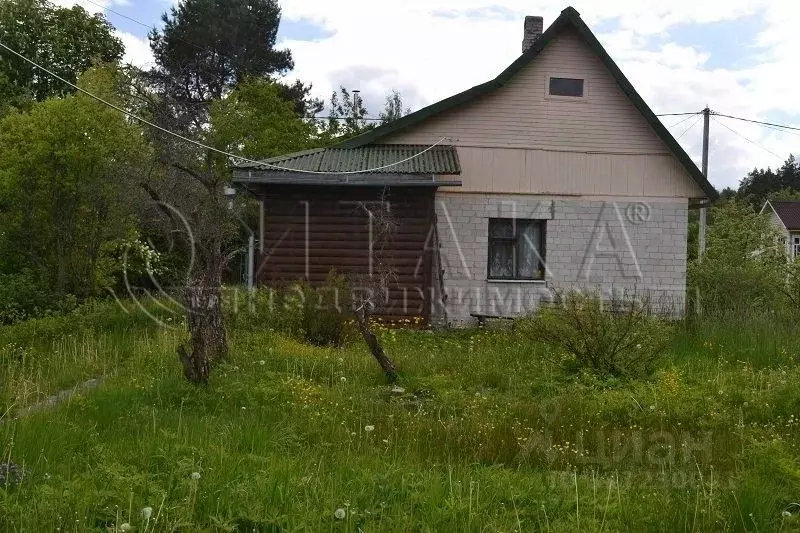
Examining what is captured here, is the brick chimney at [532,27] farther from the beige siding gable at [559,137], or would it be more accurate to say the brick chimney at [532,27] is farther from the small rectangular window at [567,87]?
the small rectangular window at [567,87]

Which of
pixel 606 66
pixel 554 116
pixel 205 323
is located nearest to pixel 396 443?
pixel 205 323

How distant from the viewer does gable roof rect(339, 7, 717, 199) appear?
44.6 feet

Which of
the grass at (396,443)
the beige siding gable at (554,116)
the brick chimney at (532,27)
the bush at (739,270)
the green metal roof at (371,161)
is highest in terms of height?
the brick chimney at (532,27)

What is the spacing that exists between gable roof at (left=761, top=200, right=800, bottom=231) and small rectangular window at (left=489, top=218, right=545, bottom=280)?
3040cm

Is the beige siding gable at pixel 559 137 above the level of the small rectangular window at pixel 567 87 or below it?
below

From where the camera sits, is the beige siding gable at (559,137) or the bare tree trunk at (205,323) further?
the beige siding gable at (559,137)

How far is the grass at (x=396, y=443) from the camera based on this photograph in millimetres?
3846

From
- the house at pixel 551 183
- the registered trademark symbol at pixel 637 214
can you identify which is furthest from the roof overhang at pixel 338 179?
the registered trademark symbol at pixel 637 214

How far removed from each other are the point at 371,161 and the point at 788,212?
34281 millimetres

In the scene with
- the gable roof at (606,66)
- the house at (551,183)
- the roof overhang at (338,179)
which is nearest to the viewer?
the roof overhang at (338,179)

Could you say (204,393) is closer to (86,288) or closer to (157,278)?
(86,288)

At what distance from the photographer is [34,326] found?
11.0 m

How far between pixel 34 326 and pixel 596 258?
1026cm

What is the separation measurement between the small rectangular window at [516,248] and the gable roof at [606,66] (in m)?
2.50
